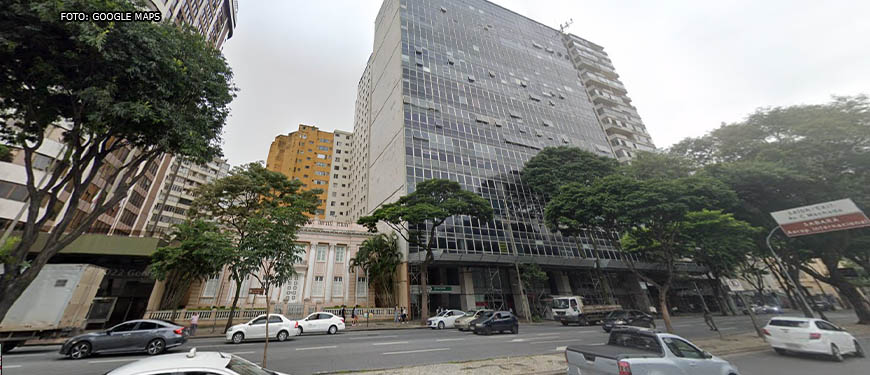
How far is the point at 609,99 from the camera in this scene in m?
57.0

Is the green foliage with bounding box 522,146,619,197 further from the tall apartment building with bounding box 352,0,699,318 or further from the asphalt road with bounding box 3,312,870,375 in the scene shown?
the asphalt road with bounding box 3,312,870,375

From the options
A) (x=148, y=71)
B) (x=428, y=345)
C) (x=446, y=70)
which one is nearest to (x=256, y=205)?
(x=148, y=71)

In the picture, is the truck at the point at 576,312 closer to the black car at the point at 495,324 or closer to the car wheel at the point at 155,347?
the black car at the point at 495,324

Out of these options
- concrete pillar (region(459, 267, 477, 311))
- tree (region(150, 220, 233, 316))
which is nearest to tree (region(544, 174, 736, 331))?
concrete pillar (region(459, 267, 477, 311))

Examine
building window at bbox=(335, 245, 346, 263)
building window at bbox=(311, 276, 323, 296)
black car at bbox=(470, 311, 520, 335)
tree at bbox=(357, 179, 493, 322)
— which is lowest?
black car at bbox=(470, 311, 520, 335)

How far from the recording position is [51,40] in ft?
24.9

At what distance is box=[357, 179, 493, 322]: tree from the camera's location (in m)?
24.0

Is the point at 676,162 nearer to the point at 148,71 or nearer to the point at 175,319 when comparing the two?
the point at 148,71

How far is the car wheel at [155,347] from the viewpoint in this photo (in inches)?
446

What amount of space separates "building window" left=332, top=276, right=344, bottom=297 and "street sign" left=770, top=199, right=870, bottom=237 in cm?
3070

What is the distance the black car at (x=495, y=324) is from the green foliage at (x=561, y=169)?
730 inches

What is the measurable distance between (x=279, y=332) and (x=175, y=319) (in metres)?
11.5

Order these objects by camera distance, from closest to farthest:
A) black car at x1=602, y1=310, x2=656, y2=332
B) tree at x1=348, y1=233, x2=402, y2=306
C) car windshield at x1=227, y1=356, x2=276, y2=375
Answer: car windshield at x1=227, y1=356, x2=276, y2=375
black car at x1=602, y1=310, x2=656, y2=332
tree at x1=348, y1=233, x2=402, y2=306

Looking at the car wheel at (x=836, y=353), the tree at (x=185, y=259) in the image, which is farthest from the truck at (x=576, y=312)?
the tree at (x=185, y=259)
